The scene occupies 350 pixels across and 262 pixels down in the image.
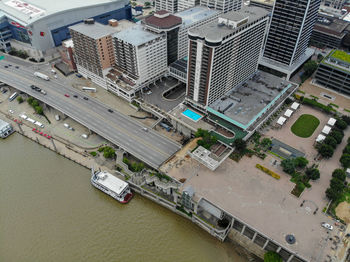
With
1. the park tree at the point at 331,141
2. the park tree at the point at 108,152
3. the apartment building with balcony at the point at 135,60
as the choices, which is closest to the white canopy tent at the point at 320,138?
the park tree at the point at 331,141

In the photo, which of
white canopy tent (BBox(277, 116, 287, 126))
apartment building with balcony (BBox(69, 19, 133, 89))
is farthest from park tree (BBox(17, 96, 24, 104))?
white canopy tent (BBox(277, 116, 287, 126))

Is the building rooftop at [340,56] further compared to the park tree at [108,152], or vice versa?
the building rooftop at [340,56]

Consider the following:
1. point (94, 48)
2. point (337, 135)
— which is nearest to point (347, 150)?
point (337, 135)

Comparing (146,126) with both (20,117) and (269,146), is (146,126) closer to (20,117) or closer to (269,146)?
(269,146)

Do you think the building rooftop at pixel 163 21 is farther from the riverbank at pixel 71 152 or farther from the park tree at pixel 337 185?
the park tree at pixel 337 185

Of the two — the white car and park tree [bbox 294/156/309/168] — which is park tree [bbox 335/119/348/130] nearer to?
park tree [bbox 294/156/309/168]

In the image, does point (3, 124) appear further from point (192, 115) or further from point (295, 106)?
point (295, 106)

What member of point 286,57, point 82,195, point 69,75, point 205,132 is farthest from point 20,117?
point 286,57
